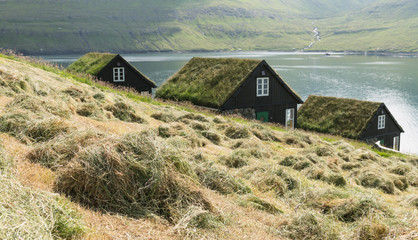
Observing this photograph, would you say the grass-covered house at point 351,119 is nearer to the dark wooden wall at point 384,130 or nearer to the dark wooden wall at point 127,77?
the dark wooden wall at point 384,130

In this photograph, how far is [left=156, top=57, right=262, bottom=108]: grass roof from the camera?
3841 centimetres

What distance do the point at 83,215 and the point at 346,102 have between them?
41.0m

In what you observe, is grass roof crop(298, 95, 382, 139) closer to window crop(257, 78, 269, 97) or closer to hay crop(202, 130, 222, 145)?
window crop(257, 78, 269, 97)

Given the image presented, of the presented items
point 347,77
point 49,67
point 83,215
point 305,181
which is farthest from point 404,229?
point 347,77

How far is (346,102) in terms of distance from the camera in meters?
44.3

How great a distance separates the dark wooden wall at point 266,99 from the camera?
126ft

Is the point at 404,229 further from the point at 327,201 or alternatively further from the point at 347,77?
the point at 347,77

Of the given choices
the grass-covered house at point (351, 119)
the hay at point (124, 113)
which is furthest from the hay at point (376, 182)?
→ the grass-covered house at point (351, 119)

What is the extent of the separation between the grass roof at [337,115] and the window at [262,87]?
7319 mm

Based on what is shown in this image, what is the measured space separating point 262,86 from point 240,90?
290 cm

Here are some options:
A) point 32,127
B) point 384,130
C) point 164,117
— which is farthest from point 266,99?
point 32,127

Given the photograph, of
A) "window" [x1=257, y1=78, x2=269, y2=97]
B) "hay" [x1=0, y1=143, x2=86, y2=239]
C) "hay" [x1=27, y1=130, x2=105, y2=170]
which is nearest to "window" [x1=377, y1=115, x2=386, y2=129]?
"window" [x1=257, y1=78, x2=269, y2=97]

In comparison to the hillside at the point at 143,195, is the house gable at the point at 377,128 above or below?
below

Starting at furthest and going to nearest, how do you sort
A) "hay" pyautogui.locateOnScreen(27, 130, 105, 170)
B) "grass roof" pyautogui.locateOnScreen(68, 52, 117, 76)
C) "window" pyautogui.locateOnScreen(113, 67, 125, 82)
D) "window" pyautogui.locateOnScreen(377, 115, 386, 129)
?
"window" pyautogui.locateOnScreen(113, 67, 125, 82) < "grass roof" pyautogui.locateOnScreen(68, 52, 117, 76) < "window" pyautogui.locateOnScreen(377, 115, 386, 129) < "hay" pyautogui.locateOnScreen(27, 130, 105, 170)
